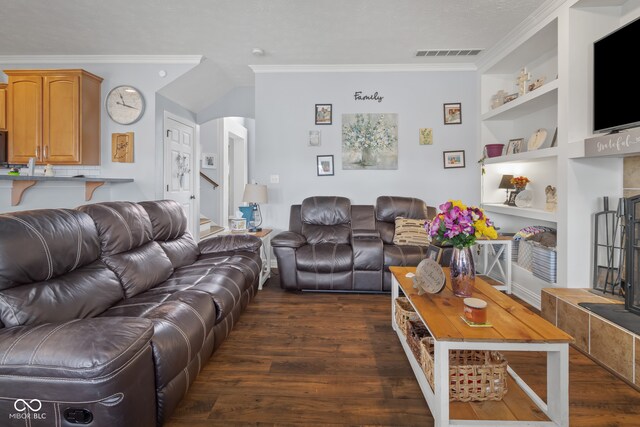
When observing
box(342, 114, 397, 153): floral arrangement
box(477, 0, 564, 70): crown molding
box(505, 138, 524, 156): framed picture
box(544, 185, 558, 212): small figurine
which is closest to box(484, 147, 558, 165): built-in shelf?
box(505, 138, 524, 156): framed picture

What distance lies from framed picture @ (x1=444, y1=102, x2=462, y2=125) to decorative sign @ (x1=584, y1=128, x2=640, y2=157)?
7.15ft

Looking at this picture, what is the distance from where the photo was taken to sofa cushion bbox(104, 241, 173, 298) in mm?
2045

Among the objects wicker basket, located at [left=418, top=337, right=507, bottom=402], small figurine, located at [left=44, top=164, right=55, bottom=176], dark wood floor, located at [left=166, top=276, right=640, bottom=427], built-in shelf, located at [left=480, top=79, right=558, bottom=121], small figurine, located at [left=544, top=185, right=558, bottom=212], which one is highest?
built-in shelf, located at [left=480, top=79, right=558, bottom=121]

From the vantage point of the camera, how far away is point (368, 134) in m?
4.67

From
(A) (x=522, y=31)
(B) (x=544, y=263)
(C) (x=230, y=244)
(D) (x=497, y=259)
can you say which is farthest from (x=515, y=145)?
(C) (x=230, y=244)

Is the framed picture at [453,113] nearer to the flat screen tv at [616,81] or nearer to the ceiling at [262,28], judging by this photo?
the ceiling at [262,28]

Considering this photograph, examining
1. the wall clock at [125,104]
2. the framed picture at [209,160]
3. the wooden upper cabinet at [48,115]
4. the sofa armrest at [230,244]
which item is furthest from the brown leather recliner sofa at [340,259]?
the framed picture at [209,160]

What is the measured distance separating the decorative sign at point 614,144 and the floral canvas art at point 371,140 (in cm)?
236

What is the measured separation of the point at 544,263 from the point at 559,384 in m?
2.02

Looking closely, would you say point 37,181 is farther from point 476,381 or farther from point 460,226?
point 476,381

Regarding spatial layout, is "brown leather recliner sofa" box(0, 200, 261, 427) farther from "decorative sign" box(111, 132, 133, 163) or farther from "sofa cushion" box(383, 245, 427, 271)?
"decorative sign" box(111, 132, 133, 163)

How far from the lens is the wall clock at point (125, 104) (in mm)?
4398

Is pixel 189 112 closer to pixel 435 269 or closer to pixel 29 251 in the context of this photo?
pixel 29 251

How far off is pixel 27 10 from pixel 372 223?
13.3 feet
